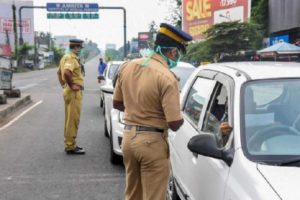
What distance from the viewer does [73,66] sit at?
783 centimetres

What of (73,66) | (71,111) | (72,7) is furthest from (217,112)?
(72,7)

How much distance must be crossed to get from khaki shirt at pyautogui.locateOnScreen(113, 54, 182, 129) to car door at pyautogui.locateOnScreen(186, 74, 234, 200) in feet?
1.20

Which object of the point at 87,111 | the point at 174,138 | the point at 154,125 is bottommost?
the point at 87,111

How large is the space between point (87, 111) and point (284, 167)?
468 inches

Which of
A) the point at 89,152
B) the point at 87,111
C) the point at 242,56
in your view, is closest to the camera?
the point at 89,152

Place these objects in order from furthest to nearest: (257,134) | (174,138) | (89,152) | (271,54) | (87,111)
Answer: (271,54) < (87,111) < (89,152) < (174,138) < (257,134)

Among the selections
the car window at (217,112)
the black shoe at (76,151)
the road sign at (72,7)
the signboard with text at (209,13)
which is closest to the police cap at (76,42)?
the black shoe at (76,151)

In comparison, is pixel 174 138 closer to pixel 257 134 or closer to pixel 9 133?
pixel 257 134

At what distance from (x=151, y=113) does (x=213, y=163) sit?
64cm

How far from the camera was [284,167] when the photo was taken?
2.91 metres

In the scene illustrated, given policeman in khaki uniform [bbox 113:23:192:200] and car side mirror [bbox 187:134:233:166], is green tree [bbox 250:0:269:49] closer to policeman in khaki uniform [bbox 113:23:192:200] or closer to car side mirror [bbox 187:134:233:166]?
policeman in khaki uniform [bbox 113:23:192:200]

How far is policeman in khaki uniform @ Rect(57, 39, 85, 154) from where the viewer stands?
25.6 feet

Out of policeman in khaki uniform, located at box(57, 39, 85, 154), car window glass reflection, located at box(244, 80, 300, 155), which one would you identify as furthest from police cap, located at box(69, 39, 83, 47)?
car window glass reflection, located at box(244, 80, 300, 155)

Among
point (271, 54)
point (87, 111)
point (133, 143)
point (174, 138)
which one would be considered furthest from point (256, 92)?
point (271, 54)
